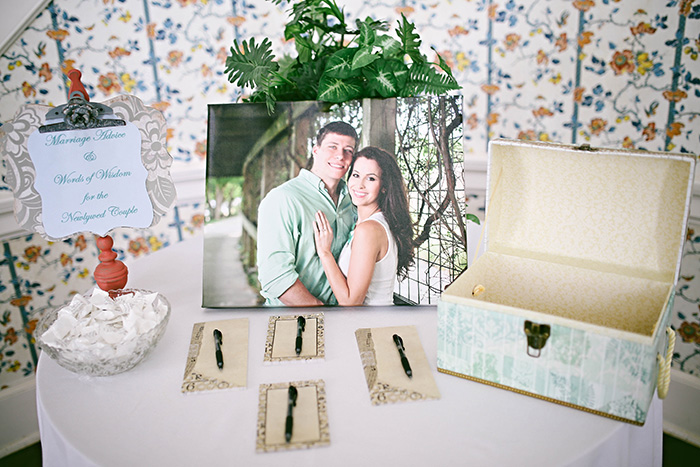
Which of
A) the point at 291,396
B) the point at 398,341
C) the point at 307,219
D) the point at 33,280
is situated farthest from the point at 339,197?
the point at 33,280

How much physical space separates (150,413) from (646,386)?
0.75m

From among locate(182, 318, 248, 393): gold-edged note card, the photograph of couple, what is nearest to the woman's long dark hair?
the photograph of couple

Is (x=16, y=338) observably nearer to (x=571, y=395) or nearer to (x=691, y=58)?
(x=571, y=395)

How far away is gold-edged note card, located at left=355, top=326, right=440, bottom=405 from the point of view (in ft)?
2.72

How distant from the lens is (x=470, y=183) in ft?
6.27

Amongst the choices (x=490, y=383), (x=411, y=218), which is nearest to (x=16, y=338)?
(x=411, y=218)

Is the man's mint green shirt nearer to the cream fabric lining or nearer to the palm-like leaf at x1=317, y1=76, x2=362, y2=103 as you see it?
the palm-like leaf at x1=317, y1=76, x2=362, y2=103

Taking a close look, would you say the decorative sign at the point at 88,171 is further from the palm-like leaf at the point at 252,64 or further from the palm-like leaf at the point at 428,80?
the palm-like leaf at the point at 428,80

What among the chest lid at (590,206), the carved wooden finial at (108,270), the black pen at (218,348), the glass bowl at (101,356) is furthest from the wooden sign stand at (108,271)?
the chest lid at (590,206)

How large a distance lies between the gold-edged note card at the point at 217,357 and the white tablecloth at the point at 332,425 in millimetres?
16

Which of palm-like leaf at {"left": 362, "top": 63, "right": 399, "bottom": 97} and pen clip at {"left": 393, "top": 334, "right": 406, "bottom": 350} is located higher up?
palm-like leaf at {"left": 362, "top": 63, "right": 399, "bottom": 97}

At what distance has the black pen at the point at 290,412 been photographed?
74cm

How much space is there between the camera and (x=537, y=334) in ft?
2.54

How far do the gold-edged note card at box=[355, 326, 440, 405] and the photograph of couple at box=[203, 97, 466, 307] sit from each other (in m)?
0.12
